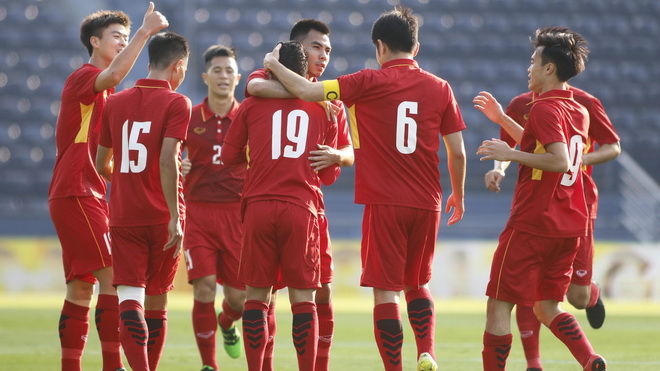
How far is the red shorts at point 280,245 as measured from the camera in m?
4.95

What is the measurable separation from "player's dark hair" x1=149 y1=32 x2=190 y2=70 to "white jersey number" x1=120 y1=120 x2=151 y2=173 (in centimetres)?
38

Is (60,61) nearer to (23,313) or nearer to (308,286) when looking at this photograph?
(23,313)

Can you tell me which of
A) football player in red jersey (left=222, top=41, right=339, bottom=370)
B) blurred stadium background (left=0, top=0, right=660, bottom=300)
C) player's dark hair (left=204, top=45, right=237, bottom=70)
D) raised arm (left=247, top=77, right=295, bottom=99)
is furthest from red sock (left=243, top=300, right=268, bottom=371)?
blurred stadium background (left=0, top=0, right=660, bottom=300)

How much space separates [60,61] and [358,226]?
7.51m

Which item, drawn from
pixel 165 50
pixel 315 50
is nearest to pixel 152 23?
pixel 165 50

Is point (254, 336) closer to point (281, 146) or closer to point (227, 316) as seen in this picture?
point (281, 146)

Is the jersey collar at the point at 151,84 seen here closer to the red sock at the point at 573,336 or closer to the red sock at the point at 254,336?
the red sock at the point at 254,336

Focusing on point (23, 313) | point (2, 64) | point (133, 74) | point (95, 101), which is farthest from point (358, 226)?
point (95, 101)

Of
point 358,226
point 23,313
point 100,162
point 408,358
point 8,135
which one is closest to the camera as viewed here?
point 100,162

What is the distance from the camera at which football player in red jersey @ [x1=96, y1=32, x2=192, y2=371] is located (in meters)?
5.14

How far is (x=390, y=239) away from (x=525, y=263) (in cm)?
76

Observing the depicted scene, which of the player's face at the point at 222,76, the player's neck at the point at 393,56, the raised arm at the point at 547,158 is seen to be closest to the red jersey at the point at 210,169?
the player's face at the point at 222,76

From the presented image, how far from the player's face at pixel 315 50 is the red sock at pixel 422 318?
Result: 140 centimetres

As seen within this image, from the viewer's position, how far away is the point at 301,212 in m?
4.98
